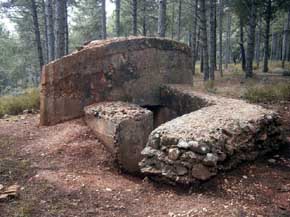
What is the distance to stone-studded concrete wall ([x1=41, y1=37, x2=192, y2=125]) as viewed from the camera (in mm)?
6965

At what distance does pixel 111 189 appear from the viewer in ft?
14.4

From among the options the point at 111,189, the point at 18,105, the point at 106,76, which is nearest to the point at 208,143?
the point at 111,189

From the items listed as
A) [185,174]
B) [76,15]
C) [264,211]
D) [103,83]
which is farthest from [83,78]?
[76,15]

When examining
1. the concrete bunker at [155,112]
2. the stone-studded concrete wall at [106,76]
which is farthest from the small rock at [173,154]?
the stone-studded concrete wall at [106,76]

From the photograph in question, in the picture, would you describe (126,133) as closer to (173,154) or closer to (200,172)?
(173,154)

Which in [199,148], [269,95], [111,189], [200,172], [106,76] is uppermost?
[106,76]

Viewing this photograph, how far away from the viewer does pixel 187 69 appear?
8.70 m

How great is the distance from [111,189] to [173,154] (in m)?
0.89

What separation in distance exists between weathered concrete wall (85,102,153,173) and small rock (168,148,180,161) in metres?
1.38

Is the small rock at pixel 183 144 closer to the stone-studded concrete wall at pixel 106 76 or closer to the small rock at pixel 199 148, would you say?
the small rock at pixel 199 148

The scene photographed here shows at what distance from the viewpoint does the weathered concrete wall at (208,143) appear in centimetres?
420

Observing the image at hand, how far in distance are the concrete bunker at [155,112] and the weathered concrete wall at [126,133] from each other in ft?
0.05

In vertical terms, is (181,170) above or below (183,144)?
below

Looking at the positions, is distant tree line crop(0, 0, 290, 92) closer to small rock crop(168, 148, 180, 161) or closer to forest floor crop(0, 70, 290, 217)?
forest floor crop(0, 70, 290, 217)
